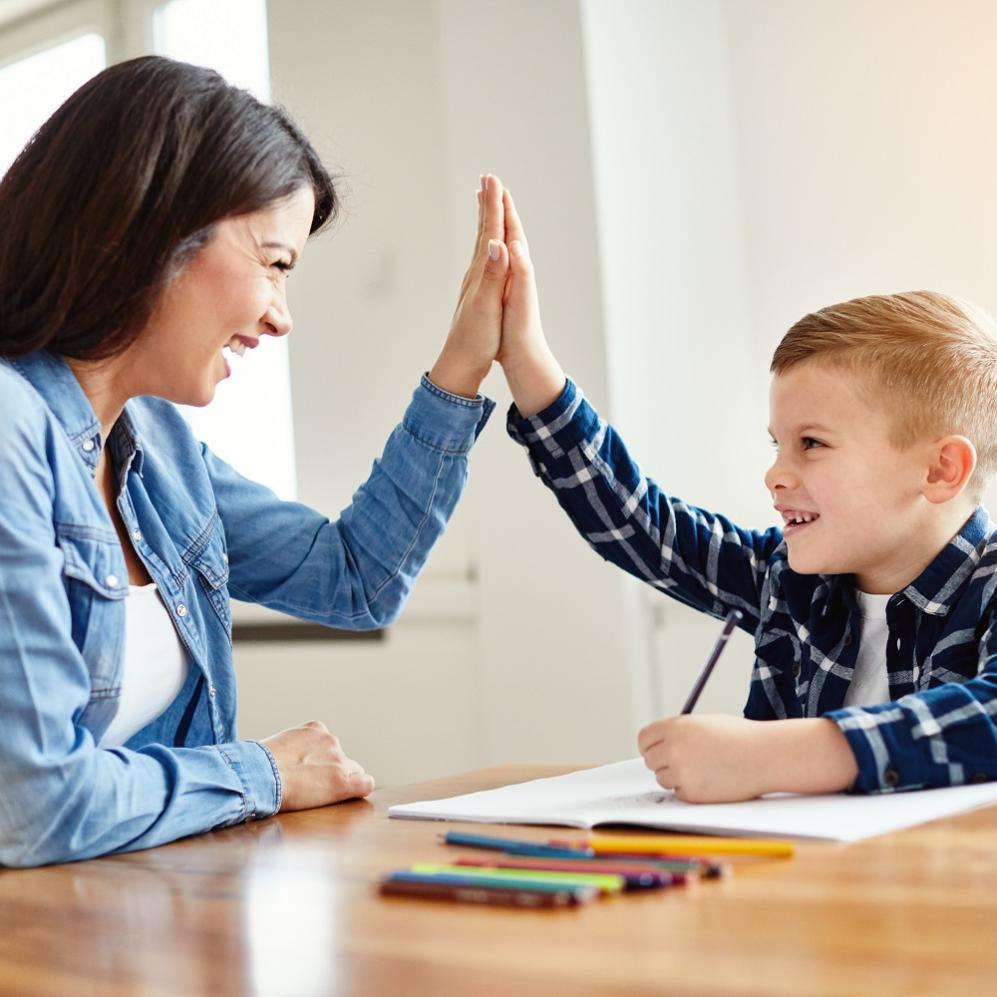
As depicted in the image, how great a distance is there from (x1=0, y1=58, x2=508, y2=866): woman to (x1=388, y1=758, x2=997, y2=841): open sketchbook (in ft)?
0.53

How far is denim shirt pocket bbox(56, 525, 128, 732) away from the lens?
3.24 ft

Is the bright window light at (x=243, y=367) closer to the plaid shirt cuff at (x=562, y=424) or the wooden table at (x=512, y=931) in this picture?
the plaid shirt cuff at (x=562, y=424)

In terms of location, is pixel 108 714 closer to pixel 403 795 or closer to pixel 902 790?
pixel 403 795

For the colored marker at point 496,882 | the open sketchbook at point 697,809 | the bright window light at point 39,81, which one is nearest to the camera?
the colored marker at point 496,882

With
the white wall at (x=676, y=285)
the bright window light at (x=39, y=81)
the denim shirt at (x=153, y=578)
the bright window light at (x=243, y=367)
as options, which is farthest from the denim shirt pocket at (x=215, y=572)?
the bright window light at (x=39, y=81)

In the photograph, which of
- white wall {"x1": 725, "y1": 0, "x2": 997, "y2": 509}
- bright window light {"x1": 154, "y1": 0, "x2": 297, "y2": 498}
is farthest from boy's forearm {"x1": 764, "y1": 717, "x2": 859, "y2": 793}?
bright window light {"x1": 154, "y1": 0, "x2": 297, "y2": 498}

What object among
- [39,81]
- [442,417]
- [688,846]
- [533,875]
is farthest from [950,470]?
[39,81]

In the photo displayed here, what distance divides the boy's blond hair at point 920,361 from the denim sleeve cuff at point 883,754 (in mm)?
409

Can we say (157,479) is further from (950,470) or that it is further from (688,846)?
(950,470)

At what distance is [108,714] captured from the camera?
1034 millimetres

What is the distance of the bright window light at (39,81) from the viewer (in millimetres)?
3793

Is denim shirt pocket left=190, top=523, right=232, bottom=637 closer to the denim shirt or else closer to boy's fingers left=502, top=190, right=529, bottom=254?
the denim shirt

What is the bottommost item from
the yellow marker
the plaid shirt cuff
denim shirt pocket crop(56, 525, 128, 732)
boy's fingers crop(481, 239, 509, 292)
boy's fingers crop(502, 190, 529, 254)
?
the yellow marker

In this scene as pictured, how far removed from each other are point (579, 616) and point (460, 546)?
1.76ft
